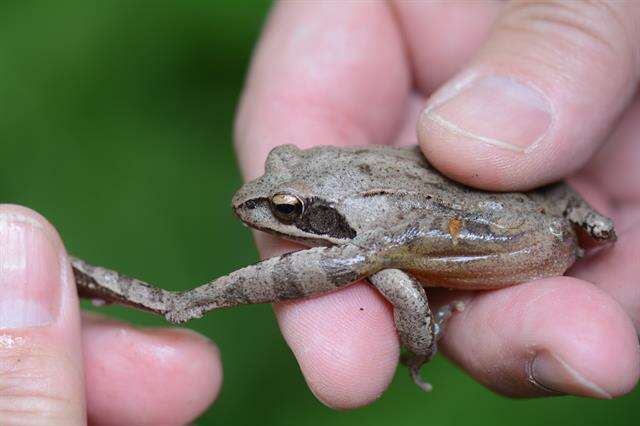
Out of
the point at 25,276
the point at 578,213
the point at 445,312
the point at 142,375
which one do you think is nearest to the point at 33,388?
the point at 25,276

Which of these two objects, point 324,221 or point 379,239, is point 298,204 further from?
point 379,239

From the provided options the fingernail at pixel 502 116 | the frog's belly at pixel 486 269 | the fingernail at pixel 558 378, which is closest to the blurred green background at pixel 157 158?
the frog's belly at pixel 486 269

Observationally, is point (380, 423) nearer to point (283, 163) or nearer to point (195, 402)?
point (195, 402)

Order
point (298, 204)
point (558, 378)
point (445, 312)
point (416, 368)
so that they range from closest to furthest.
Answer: point (558, 378) < point (298, 204) < point (445, 312) < point (416, 368)

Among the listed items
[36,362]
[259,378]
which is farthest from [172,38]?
[36,362]

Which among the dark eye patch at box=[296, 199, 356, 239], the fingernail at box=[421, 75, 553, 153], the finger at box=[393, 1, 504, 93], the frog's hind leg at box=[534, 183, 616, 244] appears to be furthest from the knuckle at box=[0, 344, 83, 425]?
the finger at box=[393, 1, 504, 93]
